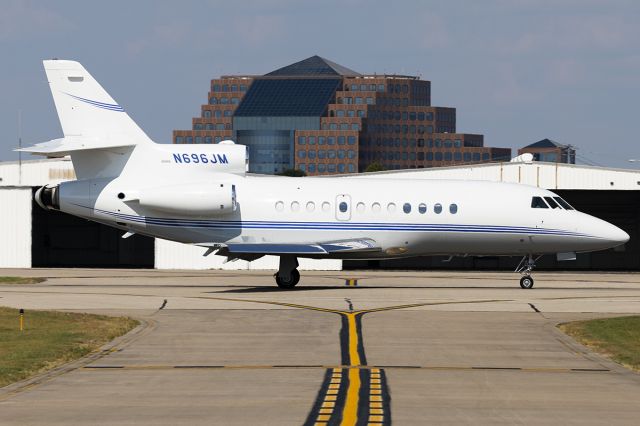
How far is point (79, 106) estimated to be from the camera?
41.2 meters

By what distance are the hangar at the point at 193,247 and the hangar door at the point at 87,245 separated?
0.06m

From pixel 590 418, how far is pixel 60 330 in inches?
584

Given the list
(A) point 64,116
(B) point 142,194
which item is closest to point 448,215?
(B) point 142,194

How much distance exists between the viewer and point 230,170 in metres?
42.4

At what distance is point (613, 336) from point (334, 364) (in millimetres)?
8409

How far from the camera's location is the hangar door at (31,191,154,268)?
7194 cm

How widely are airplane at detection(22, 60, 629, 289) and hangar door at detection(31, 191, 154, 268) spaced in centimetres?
2993

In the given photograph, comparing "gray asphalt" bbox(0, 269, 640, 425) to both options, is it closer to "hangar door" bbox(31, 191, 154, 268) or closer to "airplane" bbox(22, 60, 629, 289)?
"airplane" bbox(22, 60, 629, 289)

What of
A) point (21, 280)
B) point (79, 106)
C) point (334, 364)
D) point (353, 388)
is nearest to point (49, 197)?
point (79, 106)

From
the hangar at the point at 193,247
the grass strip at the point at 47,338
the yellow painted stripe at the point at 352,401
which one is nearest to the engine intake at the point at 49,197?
the grass strip at the point at 47,338

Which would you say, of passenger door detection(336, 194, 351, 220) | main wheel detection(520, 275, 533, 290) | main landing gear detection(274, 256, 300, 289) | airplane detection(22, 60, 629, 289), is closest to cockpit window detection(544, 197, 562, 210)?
airplane detection(22, 60, 629, 289)

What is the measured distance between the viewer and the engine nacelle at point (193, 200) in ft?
134

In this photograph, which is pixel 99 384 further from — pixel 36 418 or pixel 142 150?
pixel 142 150

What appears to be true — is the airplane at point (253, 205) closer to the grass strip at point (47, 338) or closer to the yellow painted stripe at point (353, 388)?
the grass strip at point (47, 338)
